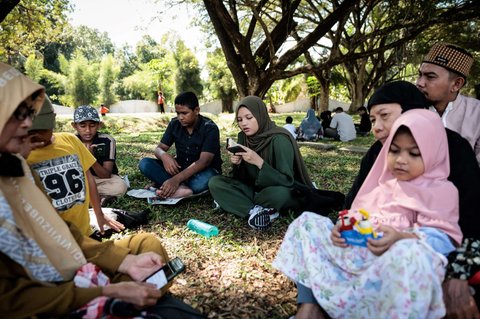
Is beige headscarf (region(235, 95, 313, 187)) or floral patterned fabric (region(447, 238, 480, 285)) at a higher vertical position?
beige headscarf (region(235, 95, 313, 187))

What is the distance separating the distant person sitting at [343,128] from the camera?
10.4m

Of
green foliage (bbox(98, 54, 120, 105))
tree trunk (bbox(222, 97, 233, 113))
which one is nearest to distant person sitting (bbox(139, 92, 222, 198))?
green foliage (bbox(98, 54, 120, 105))

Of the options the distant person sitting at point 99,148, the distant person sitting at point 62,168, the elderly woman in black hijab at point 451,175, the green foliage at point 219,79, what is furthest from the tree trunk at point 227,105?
the elderly woman in black hijab at point 451,175

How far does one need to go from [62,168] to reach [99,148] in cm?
144

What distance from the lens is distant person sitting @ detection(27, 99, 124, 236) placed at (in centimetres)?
233

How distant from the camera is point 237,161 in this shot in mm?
3744

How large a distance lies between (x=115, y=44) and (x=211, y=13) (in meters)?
56.6

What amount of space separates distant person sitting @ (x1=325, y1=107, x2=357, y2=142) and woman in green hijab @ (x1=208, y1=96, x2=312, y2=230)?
7153 millimetres

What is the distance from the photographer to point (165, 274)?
1.91 meters

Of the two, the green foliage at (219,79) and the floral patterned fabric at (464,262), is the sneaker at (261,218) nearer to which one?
the floral patterned fabric at (464,262)

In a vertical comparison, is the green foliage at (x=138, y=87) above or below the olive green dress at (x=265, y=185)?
above

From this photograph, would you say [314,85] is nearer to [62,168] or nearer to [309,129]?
[309,129]

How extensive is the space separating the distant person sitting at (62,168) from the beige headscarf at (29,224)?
30.3 inches

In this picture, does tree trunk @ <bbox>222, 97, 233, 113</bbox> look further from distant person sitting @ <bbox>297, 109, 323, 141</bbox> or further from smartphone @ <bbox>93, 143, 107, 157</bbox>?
smartphone @ <bbox>93, 143, 107, 157</bbox>
